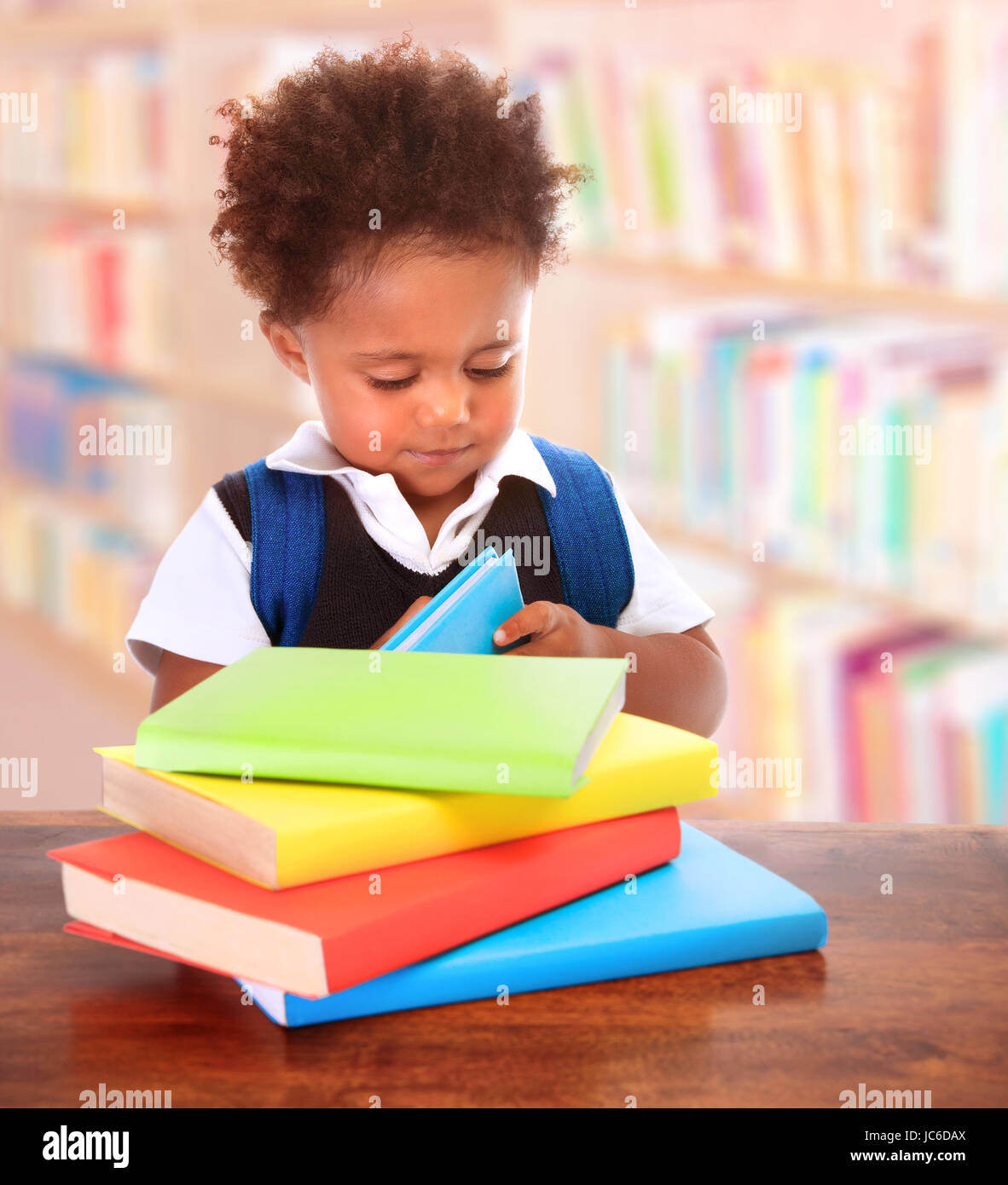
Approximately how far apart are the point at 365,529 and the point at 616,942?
521 millimetres

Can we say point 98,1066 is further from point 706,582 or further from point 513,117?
point 706,582

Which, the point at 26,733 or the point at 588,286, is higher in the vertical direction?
the point at 588,286

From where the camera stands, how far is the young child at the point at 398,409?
38.0 inches

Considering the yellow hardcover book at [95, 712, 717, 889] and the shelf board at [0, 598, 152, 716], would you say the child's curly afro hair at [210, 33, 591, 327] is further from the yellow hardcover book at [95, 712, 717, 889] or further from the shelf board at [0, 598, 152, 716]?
the shelf board at [0, 598, 152, 716]

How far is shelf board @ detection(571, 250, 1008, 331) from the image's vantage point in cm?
161

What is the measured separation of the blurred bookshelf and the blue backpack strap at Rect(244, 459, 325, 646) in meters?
0.94

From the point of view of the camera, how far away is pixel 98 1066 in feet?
1.85

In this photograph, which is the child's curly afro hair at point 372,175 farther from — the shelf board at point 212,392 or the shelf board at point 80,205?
the shelf board at point 80,205

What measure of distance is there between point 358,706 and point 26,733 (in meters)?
2.93

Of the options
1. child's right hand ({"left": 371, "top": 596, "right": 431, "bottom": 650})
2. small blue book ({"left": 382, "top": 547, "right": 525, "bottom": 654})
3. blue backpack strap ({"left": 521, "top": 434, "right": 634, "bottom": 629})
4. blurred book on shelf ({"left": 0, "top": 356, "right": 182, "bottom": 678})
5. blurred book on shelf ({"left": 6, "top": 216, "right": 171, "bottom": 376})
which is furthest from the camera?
blurred book on shelf ({"left": 0, "top": 356, "right": 182, "bottom": 678})

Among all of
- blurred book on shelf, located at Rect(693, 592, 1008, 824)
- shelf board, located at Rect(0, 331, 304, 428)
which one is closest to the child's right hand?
blurred book on shelf, located at Rect(693, 592, 1008, 824)

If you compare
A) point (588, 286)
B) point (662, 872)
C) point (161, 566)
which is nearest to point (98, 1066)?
point (662, 872)

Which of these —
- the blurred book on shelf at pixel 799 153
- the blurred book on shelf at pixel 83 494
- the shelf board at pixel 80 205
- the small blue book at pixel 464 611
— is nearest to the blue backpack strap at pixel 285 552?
the small blue book at pixel 464 611

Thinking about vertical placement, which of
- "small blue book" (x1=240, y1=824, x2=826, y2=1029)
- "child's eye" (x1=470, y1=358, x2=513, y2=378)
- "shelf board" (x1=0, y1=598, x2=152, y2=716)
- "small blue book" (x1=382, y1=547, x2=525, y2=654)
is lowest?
"shelf board" (x1=0, y1=598, x2=152, y2=716)
